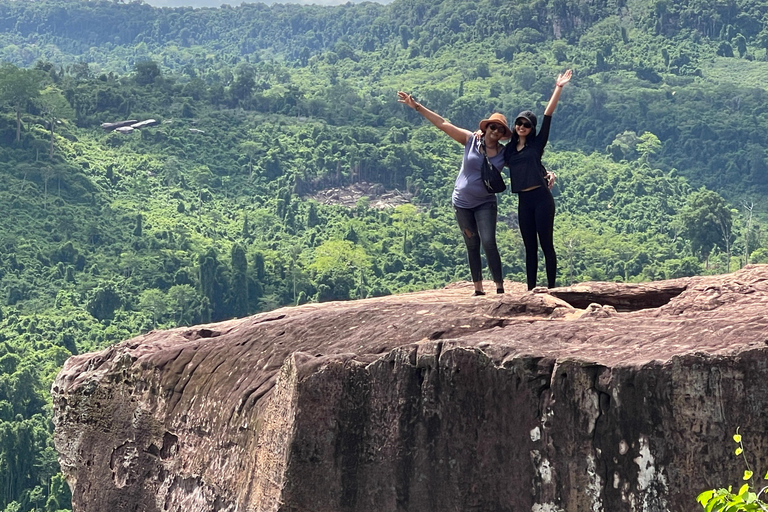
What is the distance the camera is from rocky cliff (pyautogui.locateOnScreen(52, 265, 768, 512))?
8.01 m

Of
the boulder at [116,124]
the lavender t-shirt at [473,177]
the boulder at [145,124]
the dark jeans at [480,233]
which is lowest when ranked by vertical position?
the boulder at [145,124]

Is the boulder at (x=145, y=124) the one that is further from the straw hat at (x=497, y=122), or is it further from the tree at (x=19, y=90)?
the straw hat at (x=497, y=122)

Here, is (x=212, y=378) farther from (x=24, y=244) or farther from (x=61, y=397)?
(x=24, y=244)

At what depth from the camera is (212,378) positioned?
10.7m

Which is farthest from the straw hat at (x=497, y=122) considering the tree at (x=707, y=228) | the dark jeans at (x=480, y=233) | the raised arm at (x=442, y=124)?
the tree at (x=707, y=228)

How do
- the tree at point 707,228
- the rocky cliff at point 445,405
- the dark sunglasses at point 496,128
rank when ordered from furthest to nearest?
the tree at point 707,228 → the dark sunglasses at point 496,128 → the rocky cliff at point 445,405

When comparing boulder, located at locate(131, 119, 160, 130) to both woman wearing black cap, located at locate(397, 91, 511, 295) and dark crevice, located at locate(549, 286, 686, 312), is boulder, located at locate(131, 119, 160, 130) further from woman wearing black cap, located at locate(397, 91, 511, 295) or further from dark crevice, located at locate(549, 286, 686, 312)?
dark crevice, located at locate(549, 286, 686, 312)

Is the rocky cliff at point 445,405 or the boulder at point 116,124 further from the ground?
the rocky cliff at point 445,405

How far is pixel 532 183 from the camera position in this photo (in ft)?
35.1

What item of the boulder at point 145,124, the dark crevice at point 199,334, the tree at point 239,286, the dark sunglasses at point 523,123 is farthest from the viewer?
the boulder at point 145,124

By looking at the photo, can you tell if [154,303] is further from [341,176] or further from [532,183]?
[532,183]

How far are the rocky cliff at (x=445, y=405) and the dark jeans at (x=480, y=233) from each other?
45 cm

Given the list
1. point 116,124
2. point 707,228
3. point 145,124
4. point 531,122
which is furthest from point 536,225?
point 145,124

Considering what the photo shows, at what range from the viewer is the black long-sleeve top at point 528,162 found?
10.7 meters
